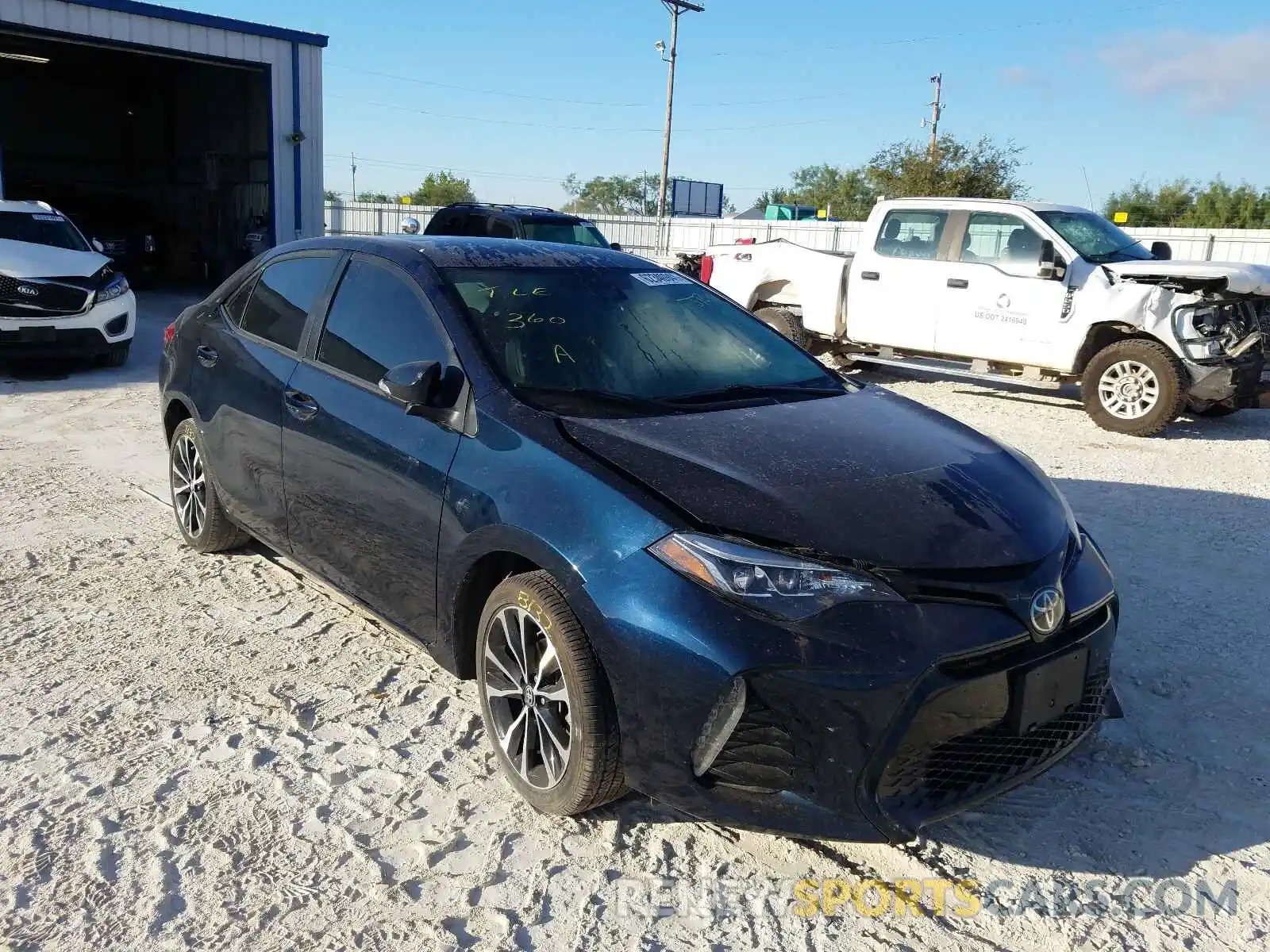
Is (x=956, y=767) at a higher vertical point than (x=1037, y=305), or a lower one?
lower

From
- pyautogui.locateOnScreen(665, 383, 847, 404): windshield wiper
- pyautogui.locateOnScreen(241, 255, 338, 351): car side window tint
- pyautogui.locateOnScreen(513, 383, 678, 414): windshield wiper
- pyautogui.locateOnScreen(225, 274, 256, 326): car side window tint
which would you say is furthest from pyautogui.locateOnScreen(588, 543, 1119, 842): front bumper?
pyautogui.locateOnScreen(225, 274, 256, 326): car side window tint

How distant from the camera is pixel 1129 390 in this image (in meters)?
8.89

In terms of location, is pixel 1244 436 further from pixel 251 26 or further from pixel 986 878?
pixel 251 26

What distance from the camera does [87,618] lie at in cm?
433

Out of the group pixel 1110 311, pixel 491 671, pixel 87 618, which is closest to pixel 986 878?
pixel 491 671

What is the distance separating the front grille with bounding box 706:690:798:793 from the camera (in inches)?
98.3

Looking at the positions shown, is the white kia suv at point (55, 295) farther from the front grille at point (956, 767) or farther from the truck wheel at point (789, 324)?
the front grille at point (956, 767)

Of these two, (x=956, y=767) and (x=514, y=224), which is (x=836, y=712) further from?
(x=514, y=224)

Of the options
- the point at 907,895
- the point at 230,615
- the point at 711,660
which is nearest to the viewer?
the point at 711,660

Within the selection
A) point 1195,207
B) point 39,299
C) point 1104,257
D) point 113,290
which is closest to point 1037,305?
point 1104,257

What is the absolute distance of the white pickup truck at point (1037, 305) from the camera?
8.64 metres

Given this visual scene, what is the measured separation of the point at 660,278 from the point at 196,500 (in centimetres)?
263

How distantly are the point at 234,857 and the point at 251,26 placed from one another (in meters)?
18.6

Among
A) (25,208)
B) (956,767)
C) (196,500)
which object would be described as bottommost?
(196,500)
